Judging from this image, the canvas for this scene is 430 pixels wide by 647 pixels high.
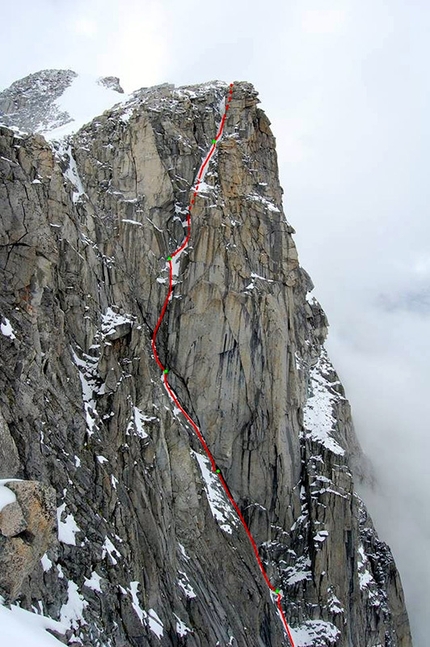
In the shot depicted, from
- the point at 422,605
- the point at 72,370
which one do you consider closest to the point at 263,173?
the point at 72,370

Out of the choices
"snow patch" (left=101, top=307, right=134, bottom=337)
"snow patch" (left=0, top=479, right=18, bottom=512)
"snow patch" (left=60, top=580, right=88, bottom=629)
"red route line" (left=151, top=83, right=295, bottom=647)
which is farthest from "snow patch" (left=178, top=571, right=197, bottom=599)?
"snow patch" (left=0, top=479, right=18, bottom=512)

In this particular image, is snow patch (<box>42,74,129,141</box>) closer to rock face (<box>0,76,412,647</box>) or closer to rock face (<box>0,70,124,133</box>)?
rock face (<box>0,70,124,133</box>)

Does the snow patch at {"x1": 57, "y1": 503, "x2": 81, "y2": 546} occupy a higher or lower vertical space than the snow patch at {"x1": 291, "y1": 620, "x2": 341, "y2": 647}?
lower

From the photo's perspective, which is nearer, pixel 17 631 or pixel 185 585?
pixel 17 631

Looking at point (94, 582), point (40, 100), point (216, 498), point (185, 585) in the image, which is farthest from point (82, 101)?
point (94, 582)

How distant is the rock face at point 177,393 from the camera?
90.3 feet

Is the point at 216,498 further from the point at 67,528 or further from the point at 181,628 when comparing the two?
the point at 67,528

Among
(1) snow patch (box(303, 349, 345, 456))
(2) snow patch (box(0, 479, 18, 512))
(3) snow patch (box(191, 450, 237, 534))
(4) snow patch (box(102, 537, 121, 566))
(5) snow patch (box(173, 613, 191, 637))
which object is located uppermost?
(1) snow patch (box(303, 349, 345, 456))

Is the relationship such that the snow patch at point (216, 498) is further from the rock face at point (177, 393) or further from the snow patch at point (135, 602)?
the snow patch at point (135, 602)

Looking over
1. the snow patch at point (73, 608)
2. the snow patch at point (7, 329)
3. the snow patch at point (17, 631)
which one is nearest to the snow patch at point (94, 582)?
the snow patch at point (73, 608)

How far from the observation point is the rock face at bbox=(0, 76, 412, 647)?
27.5 m

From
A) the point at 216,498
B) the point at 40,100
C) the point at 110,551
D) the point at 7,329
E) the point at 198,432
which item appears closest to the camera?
the point at 7,329

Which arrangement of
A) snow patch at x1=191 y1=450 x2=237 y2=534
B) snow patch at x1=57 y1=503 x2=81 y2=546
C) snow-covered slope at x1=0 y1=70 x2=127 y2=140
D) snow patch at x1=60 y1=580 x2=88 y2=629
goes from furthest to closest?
snow-covered slope at x1=0 y1=70 x2=127 y2=140, snow patch at x1=191 y1=450 x2=237 y2=534, snow patch at x1=57 y1=503 x2=81 y2=546, snow patch at x1=60 y1=580 x2=88 y2=629

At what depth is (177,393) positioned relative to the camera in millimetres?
46219
